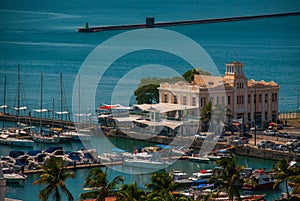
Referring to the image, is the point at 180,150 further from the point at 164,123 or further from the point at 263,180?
the point at 263,180

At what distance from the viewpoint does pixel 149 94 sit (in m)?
40.7

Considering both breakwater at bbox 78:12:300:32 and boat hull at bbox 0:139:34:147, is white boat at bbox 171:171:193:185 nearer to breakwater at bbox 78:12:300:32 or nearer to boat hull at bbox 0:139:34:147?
boat hull at bbox 0:139:34:147

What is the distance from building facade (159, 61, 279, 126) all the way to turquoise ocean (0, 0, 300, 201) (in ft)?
11.2

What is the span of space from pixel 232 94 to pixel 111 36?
51.8 m

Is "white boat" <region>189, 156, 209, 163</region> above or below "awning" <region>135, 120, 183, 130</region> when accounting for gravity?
below

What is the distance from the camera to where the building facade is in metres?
38.6

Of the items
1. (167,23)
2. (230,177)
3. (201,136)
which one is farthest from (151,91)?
(167,23)

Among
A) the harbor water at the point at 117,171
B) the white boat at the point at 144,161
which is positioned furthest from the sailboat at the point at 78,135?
the white boat at the point at 144,161

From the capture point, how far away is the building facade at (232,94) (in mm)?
38625

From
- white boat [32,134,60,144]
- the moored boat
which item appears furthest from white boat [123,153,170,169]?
white boat [32,134,60,144]

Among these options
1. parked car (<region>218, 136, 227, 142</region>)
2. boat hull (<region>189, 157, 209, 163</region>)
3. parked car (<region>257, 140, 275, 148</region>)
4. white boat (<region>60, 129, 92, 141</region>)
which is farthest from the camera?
white boat (<region>60, 129, 92, 141</region>)

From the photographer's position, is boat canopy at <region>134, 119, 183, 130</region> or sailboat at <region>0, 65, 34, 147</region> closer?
sailboat at <region>0, 65, 34, 147</region>

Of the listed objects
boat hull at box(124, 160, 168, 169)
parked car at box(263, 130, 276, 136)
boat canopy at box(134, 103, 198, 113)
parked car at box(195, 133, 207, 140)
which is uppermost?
boat canopy at box(134, 103, 198, 113)

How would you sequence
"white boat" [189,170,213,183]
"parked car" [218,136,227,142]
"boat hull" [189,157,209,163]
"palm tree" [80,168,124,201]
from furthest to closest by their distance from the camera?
"parked car" [218,136,227,142], "boat hull" [189,157,209,163], "white boat" [189,170,213,183], "palm tree" [80,168,124,201]
